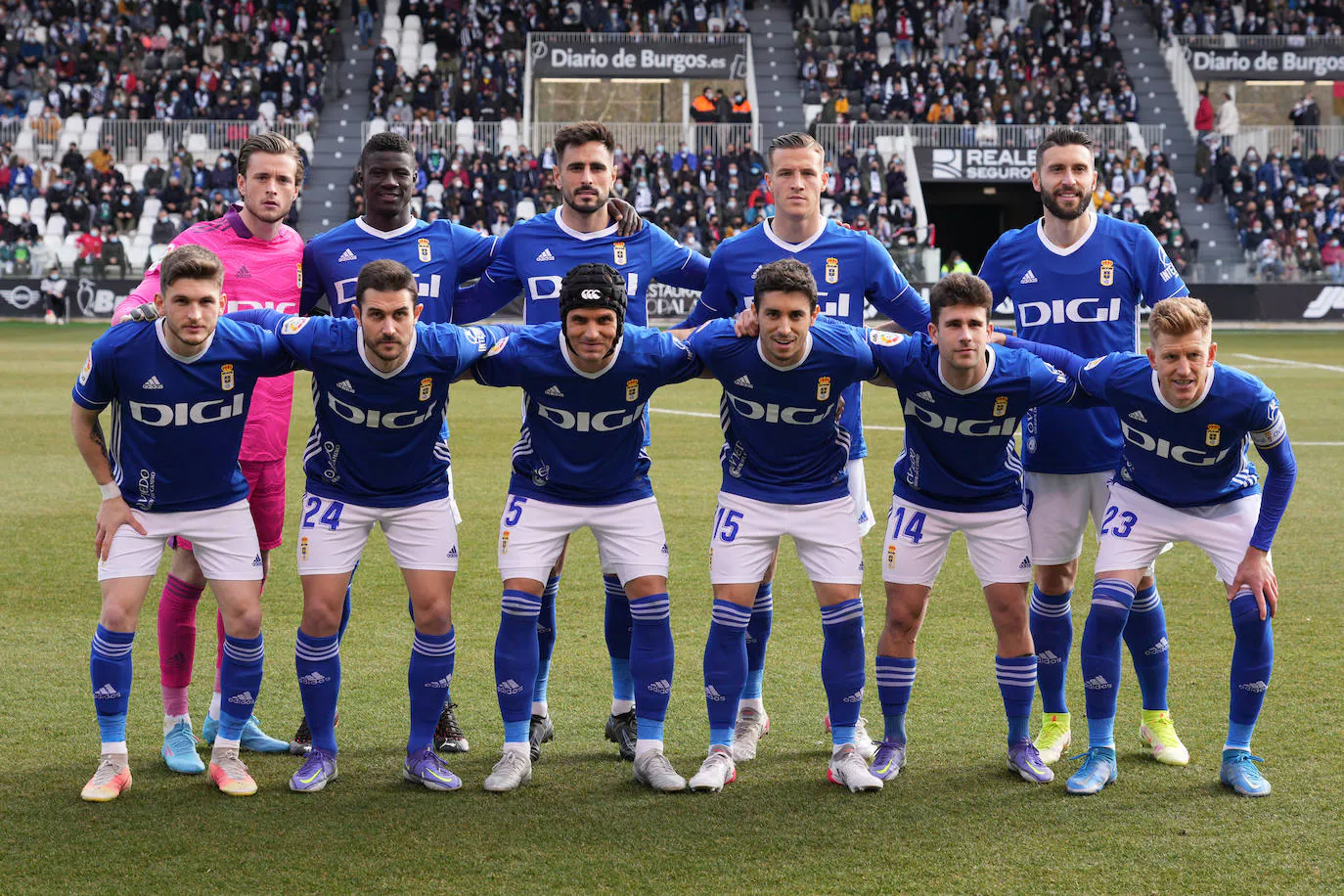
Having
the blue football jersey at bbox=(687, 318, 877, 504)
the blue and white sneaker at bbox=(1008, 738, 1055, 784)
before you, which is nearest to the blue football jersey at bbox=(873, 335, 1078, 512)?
the blue football jersey at bbox=(687, 318, 877, 504)

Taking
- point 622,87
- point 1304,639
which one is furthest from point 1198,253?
point 1304,639

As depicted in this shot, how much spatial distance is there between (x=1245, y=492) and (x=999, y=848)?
1801 millimetres

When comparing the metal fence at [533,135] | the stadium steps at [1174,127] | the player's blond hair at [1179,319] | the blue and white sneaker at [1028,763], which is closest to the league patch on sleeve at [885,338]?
the player's blond hair at [1179,319]

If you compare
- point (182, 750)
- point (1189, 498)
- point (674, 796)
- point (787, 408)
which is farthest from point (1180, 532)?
point (182, 750)

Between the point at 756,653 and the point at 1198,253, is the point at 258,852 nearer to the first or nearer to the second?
the point at 756,653

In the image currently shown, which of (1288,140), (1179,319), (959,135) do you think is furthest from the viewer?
(1288,140)

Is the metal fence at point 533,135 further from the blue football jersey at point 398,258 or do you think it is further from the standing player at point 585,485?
the standing player at point 585,485

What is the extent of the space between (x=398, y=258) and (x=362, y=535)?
1273 mm

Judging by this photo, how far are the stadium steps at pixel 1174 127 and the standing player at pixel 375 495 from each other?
27.3m

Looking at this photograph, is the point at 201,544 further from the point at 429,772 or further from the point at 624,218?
the point at 624,218

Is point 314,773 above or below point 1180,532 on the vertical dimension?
below

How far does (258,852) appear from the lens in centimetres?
430

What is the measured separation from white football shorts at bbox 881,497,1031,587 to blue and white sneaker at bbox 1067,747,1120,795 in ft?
2.34

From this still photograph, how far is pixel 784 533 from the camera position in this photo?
16.7 ft
